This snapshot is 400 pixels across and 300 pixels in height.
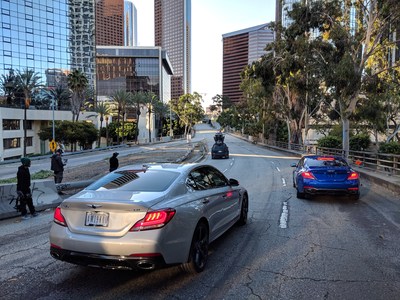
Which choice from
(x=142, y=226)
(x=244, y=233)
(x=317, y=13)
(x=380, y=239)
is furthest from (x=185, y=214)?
(x=317, y=13)

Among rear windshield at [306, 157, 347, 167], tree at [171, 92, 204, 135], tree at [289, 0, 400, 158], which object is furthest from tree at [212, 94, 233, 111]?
rear windshield at [306, 157, 347, 167]

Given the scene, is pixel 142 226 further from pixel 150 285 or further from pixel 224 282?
pixel 224 282

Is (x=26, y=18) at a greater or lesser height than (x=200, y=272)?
greater

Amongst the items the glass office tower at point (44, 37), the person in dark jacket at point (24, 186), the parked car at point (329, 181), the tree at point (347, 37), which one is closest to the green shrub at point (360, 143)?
the tree at point (347, 37)

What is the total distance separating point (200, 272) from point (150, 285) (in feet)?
2.52

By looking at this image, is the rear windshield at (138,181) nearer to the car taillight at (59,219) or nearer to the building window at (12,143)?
the car taillight at (59,219)

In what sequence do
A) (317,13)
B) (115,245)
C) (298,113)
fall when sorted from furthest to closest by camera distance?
(298,113), (317,13), (115,245)

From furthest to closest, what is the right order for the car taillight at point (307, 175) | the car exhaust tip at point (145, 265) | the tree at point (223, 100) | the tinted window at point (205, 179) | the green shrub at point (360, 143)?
the tree at point (223, 100), the green shrub at point (360, 143), the car taillight at point (307, 175), the tinted window at point (205, 179), the car exhaust tip at point (145, 265)

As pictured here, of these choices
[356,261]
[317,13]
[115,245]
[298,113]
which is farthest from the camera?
[298,113]

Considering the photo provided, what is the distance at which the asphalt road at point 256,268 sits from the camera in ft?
15.0

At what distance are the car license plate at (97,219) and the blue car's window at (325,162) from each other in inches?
327

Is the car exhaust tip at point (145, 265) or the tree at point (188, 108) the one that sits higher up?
the tree at point (188, 108)

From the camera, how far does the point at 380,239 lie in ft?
22.9

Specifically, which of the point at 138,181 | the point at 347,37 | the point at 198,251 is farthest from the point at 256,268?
the point at 347,37
